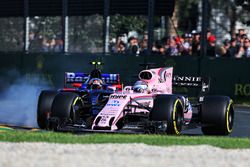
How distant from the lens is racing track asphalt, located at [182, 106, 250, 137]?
1552cm

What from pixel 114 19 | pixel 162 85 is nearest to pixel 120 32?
pixel 114 19

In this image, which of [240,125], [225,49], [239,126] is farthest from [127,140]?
[225,49]

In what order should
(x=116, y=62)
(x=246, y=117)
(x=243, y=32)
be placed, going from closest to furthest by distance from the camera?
(x=246, y=117), (x=243, y=32), (x=116, y=62)

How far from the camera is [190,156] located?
32.8ft

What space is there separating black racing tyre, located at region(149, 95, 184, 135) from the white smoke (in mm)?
3537

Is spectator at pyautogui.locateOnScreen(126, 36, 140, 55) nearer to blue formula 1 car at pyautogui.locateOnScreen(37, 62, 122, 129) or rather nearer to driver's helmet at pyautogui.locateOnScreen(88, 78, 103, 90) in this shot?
blue formula 1 car at pyautogui.locateOnScreen(37, 62, 122, 129)

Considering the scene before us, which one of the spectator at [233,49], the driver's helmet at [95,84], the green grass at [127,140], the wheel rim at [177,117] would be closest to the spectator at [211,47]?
the spectator at [233,49]

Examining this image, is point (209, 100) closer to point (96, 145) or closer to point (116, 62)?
point (96, 145)

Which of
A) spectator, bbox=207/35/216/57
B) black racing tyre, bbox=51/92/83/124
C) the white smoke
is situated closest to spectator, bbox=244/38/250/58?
spectator, bbox=207/35/216/57

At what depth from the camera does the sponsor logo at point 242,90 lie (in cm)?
2311

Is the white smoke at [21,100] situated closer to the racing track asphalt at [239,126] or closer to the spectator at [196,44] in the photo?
the racing track asphalt at [239,126]

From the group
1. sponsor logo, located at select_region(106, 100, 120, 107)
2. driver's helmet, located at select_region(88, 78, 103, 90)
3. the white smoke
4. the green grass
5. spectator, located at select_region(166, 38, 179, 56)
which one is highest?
spectator, located at select_region(166, 38, 179, 56)

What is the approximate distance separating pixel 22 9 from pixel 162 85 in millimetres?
14151

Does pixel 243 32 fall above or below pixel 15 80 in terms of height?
above
